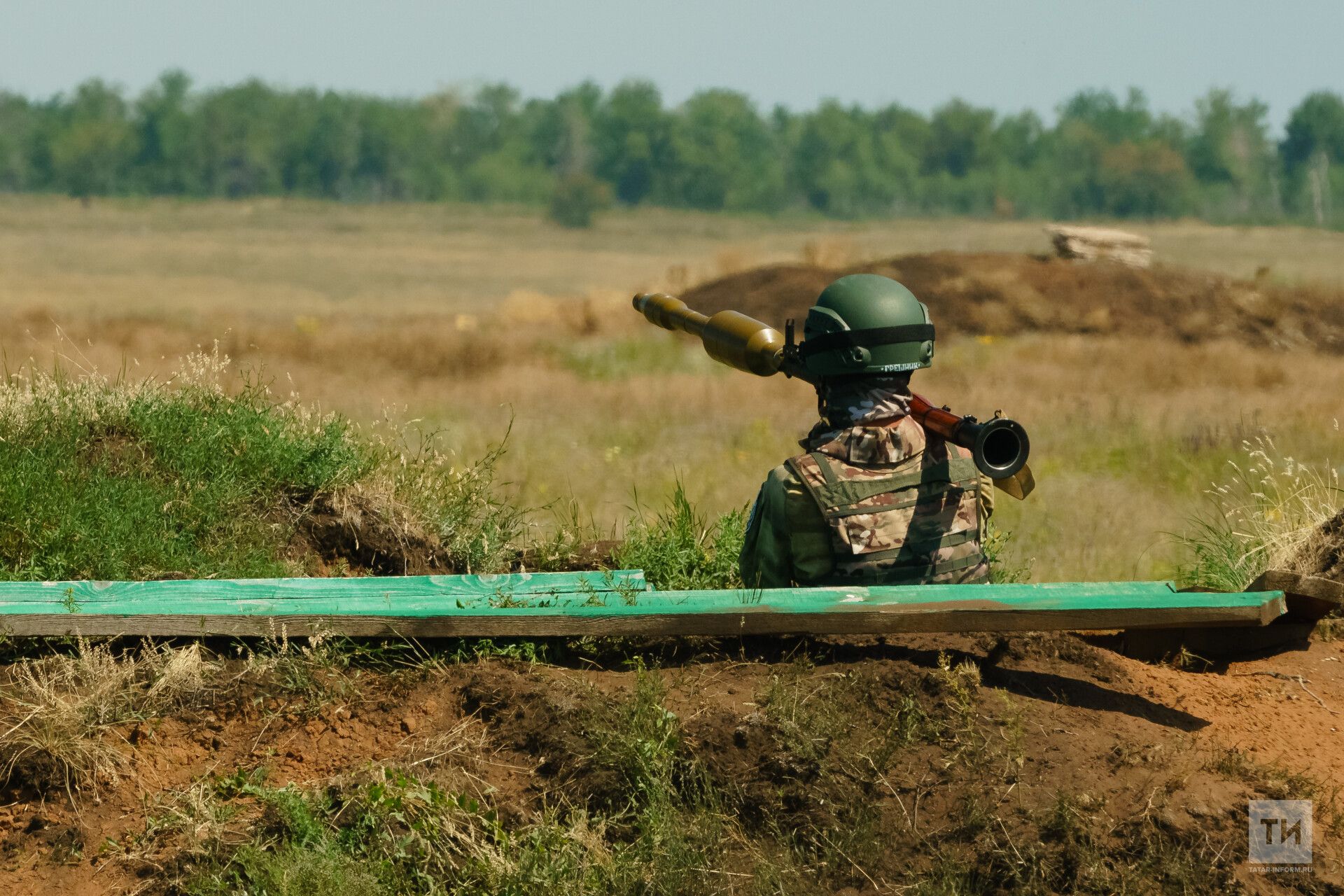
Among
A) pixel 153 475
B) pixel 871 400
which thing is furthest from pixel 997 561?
pixel 153 475

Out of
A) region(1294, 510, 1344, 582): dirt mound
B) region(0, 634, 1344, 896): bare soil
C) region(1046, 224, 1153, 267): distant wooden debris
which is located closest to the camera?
region(0, 634, 1344, 896): bare soil

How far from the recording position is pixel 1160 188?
60844mm

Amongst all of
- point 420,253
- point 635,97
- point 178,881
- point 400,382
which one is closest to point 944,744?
point 178,881

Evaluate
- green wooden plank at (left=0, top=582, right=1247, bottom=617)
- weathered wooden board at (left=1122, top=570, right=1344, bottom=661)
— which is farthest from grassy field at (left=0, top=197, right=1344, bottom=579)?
weathered wooden board at (left=1122, top=570, right=1344, bottom=661)

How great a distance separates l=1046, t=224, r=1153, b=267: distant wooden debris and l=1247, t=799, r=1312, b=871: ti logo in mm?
28508

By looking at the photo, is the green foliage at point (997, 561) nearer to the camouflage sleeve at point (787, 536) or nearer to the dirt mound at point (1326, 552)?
the dirt mound at point (1326, 552)

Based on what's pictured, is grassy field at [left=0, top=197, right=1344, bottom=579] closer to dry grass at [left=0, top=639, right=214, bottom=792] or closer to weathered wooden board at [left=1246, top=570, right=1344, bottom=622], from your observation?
dry grass at [left=0, top=639, right=214, bottom=792]

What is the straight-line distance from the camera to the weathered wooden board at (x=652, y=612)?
4.44 metres

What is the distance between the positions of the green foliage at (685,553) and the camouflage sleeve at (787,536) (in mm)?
963

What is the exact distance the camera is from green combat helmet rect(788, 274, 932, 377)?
4750 mm

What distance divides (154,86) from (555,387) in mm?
63051

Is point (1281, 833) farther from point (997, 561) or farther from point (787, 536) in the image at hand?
→ point (997, 561)

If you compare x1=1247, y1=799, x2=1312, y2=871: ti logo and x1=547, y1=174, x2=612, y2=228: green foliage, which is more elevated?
x1=547, y1=174, x2=612, y2=228: green foliage

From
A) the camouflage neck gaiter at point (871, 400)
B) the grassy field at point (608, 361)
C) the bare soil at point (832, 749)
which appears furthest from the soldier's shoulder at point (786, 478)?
the grassy field at point (608, 361)
